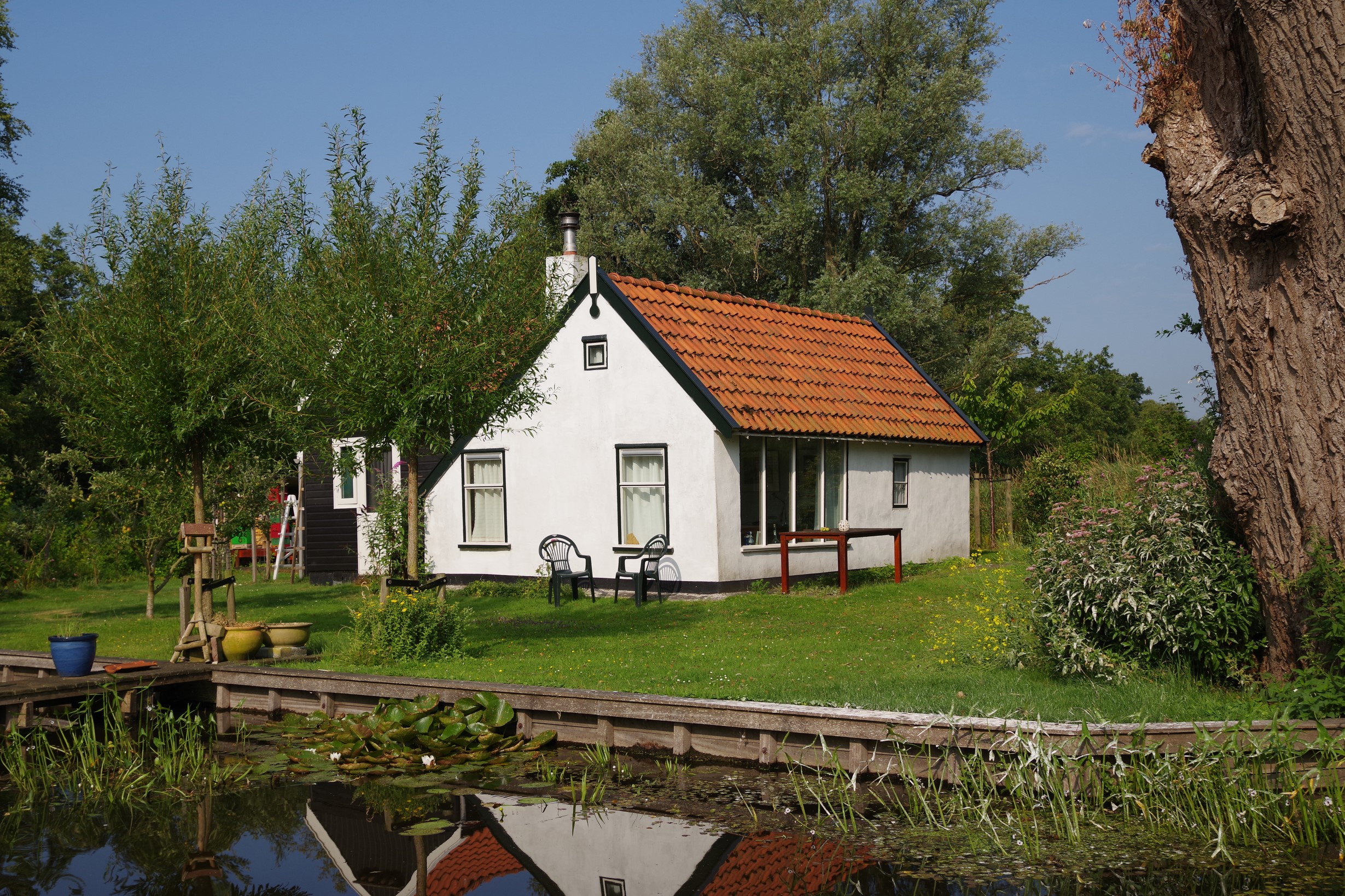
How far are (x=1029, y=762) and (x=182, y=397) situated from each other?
35.1 ft

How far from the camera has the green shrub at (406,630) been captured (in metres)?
12.9

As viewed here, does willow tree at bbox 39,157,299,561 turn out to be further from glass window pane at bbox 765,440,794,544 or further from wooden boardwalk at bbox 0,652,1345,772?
glass window pane at bbox 765,440,794,544

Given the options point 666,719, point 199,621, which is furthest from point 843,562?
point 199,621

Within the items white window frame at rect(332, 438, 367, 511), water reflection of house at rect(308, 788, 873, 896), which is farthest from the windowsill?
water reflection of house at rect(308, 788, 873, 896)

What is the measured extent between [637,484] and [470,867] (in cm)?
1212

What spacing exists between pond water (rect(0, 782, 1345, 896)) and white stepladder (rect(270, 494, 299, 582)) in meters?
21.2

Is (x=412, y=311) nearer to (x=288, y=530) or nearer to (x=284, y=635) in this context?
(x=284, y=635)

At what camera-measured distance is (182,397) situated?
1376cm

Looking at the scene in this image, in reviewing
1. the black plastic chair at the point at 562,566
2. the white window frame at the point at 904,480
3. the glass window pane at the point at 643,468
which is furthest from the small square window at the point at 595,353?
the white window frame at the point at 904,480

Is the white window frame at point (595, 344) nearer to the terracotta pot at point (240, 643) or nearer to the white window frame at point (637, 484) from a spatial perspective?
the white window frame at point (637, 484)

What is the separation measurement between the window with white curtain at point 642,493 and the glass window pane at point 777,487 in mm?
1757

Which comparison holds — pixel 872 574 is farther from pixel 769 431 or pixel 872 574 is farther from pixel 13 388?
pixel 13 388

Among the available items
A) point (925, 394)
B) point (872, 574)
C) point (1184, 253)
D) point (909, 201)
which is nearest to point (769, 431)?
point (872, 574)

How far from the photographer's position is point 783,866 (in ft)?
22.8
